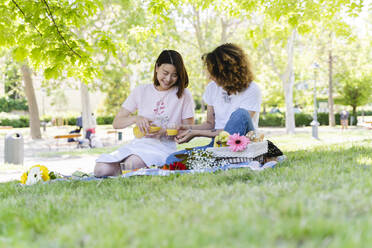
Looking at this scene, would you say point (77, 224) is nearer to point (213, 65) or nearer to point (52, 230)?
point (52, 230)

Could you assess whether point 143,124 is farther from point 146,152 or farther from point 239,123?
A: point 239,123

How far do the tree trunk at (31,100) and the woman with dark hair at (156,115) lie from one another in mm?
15361

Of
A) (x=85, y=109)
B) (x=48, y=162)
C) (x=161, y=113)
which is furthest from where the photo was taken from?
(x=85, y=109)

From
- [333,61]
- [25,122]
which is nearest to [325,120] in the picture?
[333,61]

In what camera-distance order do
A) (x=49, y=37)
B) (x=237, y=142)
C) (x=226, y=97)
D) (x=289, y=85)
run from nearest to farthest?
(x=237, y=142) < (x=226, y=97) < (x=49, y=37) < (x=289, y=85)

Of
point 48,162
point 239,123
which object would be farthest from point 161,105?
point 48,162

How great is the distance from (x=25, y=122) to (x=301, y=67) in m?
25.8

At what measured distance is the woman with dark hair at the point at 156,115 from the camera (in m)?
4.38

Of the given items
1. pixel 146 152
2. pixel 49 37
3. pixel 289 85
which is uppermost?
pixel 289 85

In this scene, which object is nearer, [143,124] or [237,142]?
[237,142]

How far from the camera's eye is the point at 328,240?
1.55 m

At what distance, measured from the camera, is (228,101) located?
4629 millimetres

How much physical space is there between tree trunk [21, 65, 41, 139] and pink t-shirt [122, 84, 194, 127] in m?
15.3

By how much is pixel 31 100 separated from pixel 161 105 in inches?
641
